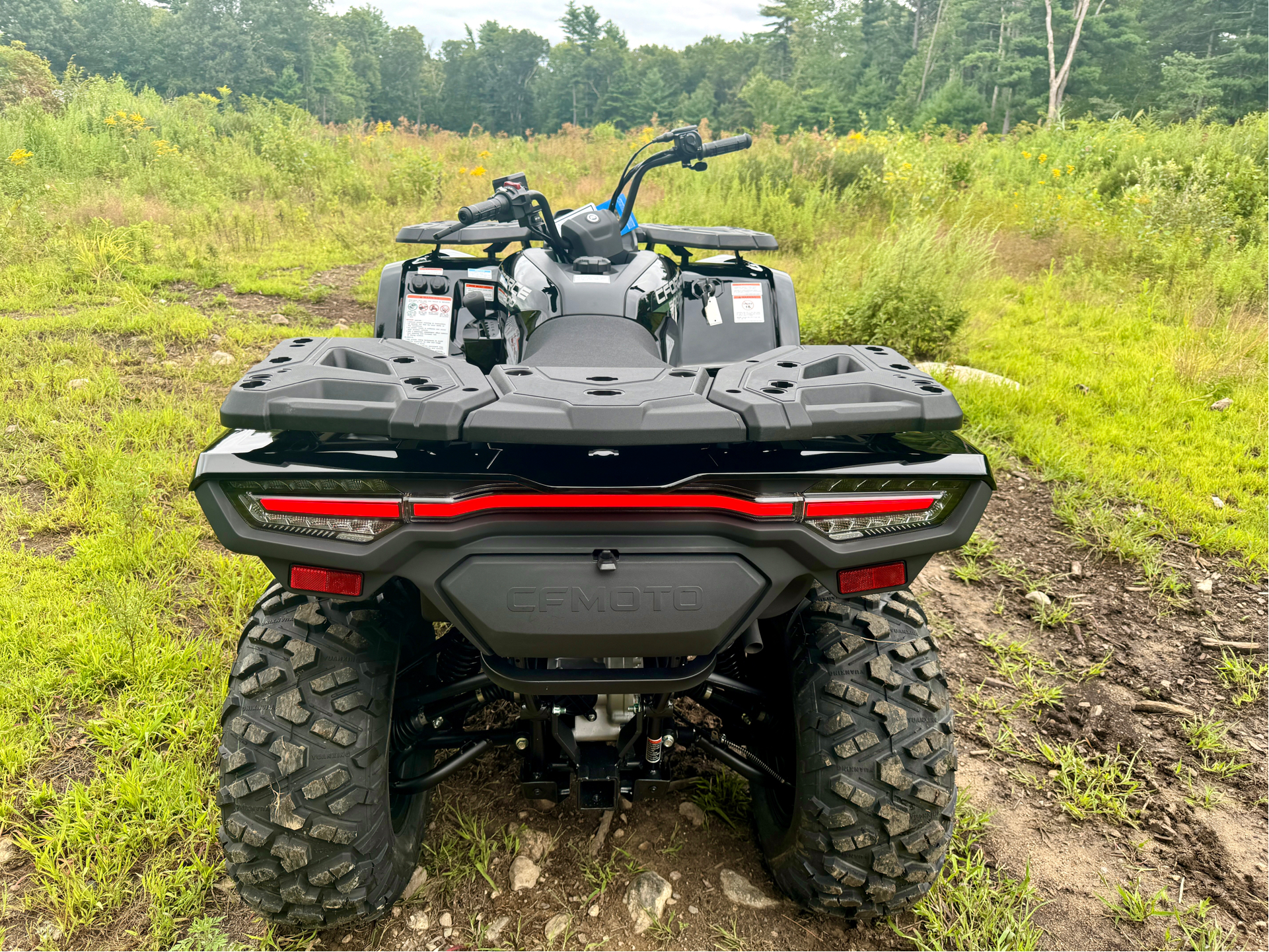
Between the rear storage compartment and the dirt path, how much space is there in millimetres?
775

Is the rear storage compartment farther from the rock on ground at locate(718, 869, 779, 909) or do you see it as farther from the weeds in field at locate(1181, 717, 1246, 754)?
the weeds in field at locate(1181, 717, 1246, 754)

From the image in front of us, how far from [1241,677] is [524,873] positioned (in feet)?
8.47

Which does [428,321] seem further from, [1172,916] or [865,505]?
[1172,916]

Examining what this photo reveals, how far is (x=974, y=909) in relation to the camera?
5.82 ft

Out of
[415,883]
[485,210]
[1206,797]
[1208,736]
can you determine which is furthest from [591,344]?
[1208,736]

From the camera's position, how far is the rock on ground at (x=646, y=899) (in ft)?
5.70

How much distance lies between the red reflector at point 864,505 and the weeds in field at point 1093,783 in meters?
1.42

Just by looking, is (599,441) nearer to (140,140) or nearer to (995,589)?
(995,589)

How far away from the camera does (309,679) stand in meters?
1.44

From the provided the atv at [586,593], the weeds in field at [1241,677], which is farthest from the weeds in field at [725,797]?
the weeds in field at [1241,677]

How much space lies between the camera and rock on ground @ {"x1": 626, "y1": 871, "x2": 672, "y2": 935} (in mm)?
1736

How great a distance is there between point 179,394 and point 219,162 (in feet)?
23.8

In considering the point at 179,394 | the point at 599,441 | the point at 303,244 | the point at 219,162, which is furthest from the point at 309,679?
the point at 219,162

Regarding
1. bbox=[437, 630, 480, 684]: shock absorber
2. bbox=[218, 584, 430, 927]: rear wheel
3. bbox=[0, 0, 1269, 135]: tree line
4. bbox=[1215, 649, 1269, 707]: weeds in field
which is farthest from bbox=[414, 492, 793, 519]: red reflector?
bbox=[0, 0, 1269, 135]: tree line
